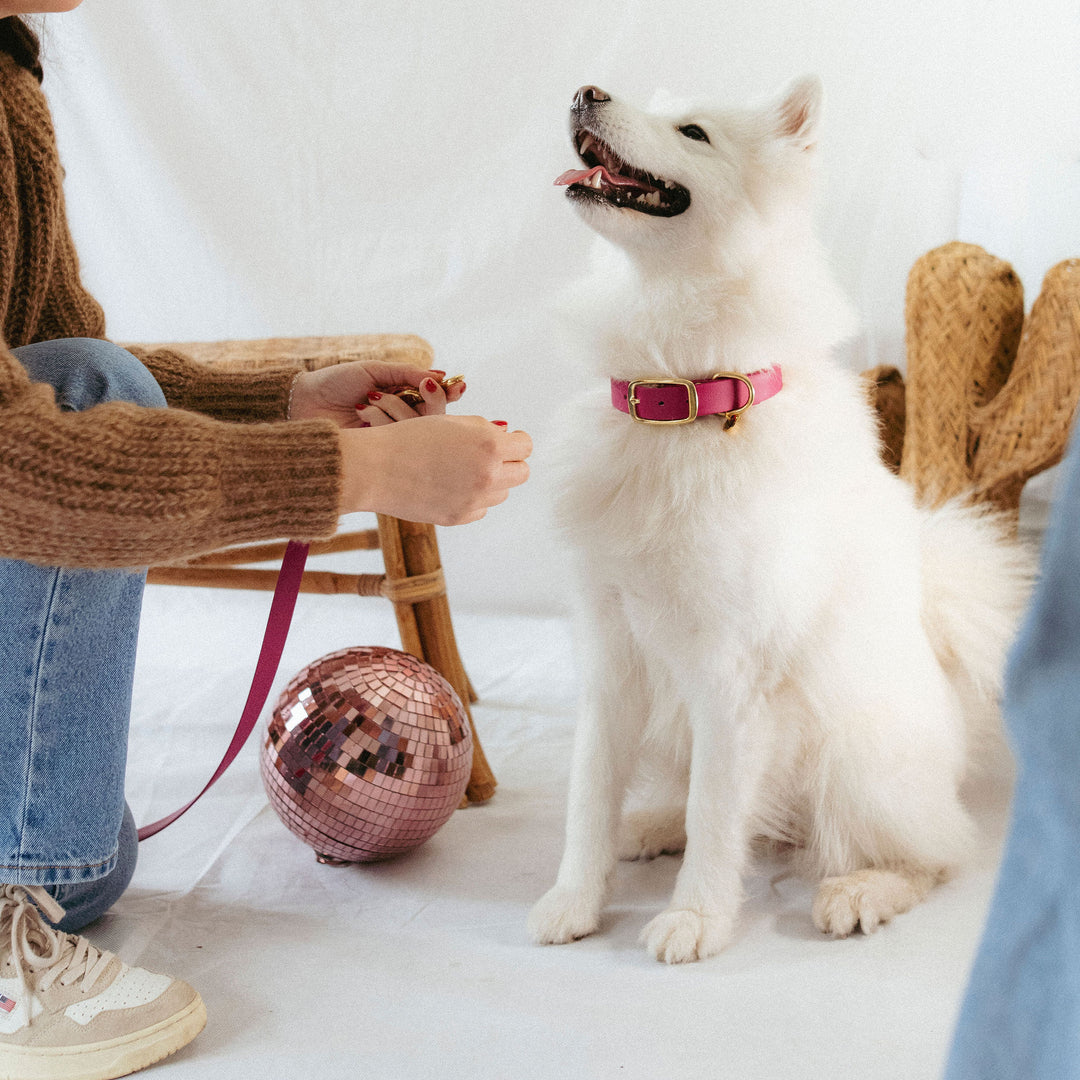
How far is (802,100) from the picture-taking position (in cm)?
110

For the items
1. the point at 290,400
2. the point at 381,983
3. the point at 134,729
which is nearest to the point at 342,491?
the point at 290,400

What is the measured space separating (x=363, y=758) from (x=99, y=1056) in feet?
1.27

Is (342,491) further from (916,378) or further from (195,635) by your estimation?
(195,635)

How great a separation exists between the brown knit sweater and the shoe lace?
347mm

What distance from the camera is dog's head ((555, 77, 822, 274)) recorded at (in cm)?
103

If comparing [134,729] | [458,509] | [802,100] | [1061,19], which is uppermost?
[1061,19]

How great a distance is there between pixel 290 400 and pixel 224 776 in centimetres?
64

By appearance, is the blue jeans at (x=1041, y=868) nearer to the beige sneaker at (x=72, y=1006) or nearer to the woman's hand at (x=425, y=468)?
the woman's hand at (x=425, y=468)

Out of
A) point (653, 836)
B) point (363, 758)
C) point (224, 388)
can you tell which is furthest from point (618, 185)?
point (653, 836)

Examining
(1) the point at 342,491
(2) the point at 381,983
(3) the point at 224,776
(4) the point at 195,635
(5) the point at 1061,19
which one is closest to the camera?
(1) the point at 342,491

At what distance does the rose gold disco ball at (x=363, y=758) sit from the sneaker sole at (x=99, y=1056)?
0.29m

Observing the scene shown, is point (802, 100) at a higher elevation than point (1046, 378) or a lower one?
higher

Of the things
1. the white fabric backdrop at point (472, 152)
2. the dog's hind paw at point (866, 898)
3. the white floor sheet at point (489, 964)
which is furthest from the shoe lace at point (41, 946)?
the white fabric backdrop at point (472, 152)

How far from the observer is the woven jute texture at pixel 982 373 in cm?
164
